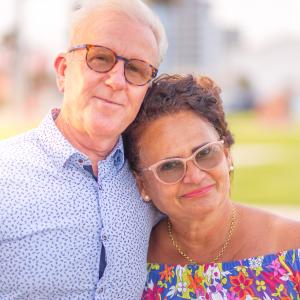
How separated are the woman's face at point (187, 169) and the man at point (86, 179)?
0.13 m

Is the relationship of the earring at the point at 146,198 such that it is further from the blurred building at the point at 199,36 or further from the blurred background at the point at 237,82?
the blurred building at the point at 199,36

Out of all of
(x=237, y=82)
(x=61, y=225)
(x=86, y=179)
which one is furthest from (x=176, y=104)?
(x=237, y=82)

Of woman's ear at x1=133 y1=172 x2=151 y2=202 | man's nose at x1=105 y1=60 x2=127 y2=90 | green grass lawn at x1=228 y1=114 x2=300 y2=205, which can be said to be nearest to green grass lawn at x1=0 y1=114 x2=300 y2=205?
green grass lawn at x1=228 y1=114 x2=300 y2=205

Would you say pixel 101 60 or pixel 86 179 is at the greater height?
pixel 101 60

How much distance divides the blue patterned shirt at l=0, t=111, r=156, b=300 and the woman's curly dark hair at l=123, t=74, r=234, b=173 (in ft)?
0.76

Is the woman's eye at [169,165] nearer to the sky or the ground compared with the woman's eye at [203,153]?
nearer to the ground

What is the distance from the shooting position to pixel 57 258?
2.55m

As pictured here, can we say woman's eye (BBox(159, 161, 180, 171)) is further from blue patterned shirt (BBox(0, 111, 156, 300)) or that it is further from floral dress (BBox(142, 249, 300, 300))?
floral dress (BBox(142, 249, 300, 300))

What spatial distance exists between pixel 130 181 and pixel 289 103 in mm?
41769

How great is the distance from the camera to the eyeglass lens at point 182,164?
9.21ft

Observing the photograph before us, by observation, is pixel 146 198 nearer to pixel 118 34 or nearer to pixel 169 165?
pixel 169 165

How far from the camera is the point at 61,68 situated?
2.98 m

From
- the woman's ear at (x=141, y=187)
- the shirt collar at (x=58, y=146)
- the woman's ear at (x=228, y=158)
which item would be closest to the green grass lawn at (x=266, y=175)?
the woman's ear at (x=228, y=158)

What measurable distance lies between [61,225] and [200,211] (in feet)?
2.27
